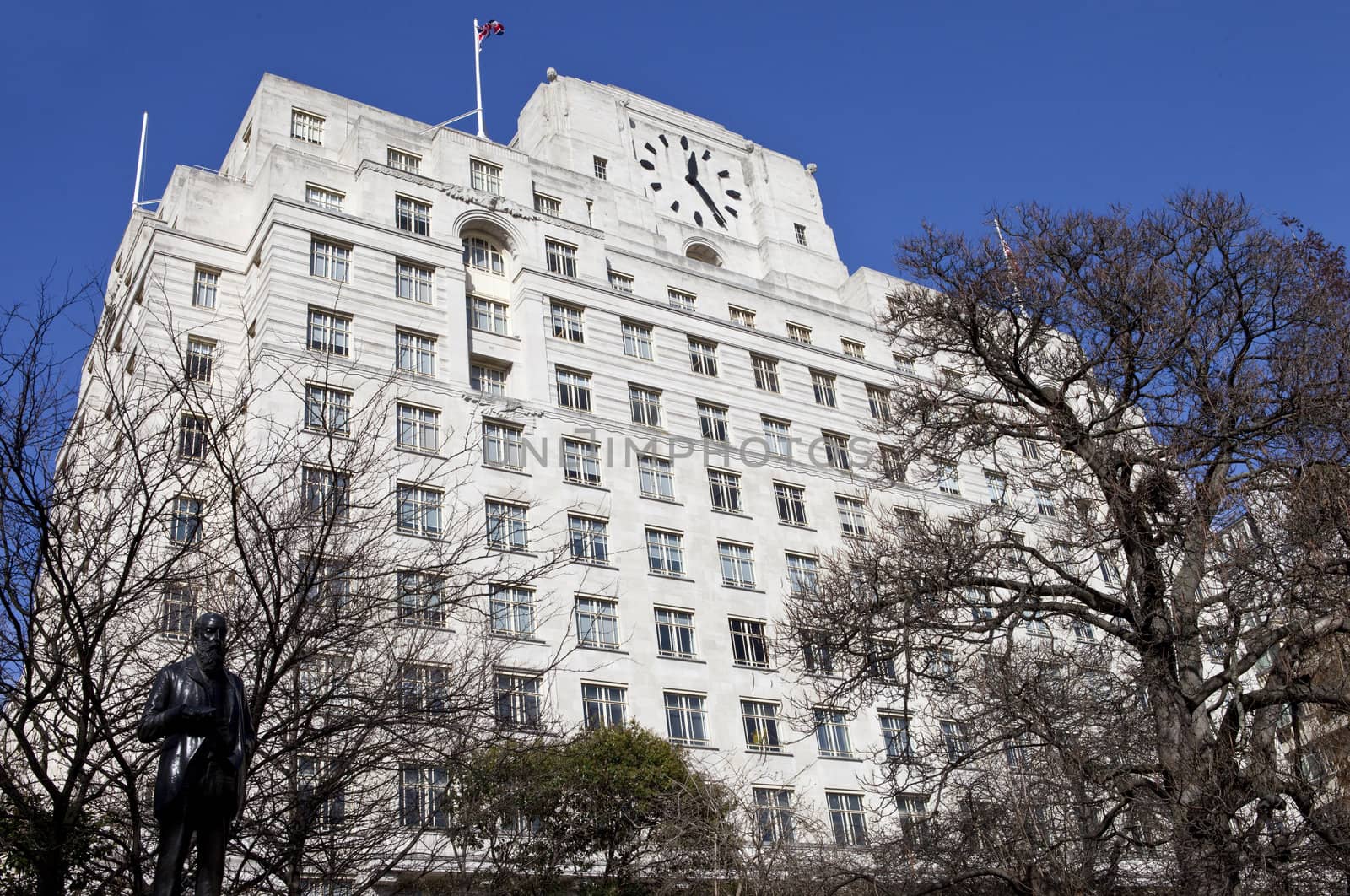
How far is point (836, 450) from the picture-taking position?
56375mm

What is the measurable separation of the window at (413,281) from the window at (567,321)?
5.28m

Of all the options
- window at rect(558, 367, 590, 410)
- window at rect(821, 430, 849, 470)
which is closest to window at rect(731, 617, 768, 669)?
window at rect(821, 430, 849, 470)

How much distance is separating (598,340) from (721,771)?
1905 centimetres

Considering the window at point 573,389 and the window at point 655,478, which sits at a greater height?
the window at point 573,389

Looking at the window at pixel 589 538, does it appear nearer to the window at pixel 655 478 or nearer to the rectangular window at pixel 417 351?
the window at pixel 655 478

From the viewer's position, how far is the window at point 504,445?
4569cm

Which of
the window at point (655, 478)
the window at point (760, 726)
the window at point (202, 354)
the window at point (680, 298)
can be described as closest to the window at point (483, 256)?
the window at point (680, 298)

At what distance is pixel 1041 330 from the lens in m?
22.7

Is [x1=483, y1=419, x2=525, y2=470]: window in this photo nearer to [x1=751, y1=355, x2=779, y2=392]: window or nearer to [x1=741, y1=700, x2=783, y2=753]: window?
[x1=741, y1=700, x2=783, y2=753]: window

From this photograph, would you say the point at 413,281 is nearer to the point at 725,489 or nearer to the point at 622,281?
the point at 622,281

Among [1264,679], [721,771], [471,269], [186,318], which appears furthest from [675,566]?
[1264,679]

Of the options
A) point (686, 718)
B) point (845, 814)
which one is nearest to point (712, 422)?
point (686, 718)

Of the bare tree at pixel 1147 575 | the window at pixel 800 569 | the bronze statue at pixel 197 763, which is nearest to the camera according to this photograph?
the bronze statue at pixel 197 763

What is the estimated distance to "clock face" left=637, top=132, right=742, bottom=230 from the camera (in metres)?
67.1
